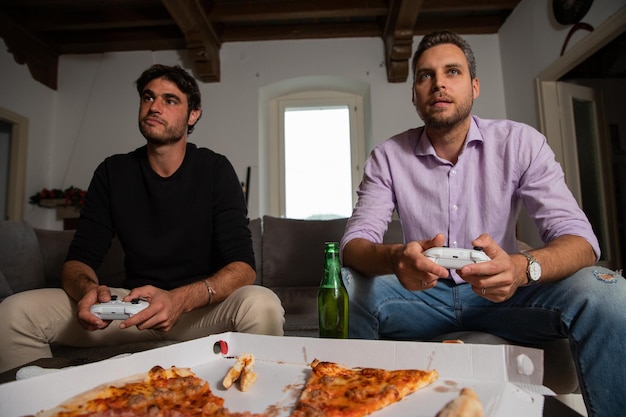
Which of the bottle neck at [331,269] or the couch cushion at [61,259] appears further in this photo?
the couch cushion at [61,259]

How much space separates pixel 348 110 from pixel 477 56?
1257 millimetres

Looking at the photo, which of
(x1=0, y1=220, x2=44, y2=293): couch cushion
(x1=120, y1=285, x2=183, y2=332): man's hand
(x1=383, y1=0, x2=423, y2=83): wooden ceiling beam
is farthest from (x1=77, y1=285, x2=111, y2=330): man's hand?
(x1=383, y1=0, x2=423, y2=83): wooden ceiling beam

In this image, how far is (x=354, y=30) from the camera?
3758 mm

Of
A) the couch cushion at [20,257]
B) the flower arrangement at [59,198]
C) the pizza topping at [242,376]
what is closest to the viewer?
the pizza topping at [242,376]

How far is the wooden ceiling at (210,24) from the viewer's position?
134 inches

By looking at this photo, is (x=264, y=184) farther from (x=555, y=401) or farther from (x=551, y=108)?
(x=555, y=401)

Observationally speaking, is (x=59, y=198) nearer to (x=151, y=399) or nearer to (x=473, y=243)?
(x=151, y=399)

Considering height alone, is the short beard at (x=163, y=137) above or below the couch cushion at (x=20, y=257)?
above

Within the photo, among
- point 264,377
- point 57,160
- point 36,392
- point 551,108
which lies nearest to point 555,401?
point 264,377

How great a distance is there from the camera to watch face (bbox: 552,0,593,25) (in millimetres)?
2594

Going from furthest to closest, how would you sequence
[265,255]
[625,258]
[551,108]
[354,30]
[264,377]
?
[354,30], [625,258], [551,108], [265,255], [264,377]

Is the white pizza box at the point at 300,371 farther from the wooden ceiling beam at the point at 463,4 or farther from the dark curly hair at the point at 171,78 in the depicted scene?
the wooden ceiling beam at the point at 463,4

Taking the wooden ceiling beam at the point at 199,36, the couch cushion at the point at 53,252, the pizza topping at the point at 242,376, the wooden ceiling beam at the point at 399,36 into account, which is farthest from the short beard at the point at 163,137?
the wooden ceiling beam at the point at 399,36

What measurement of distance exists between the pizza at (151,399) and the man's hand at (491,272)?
17.0 inches
